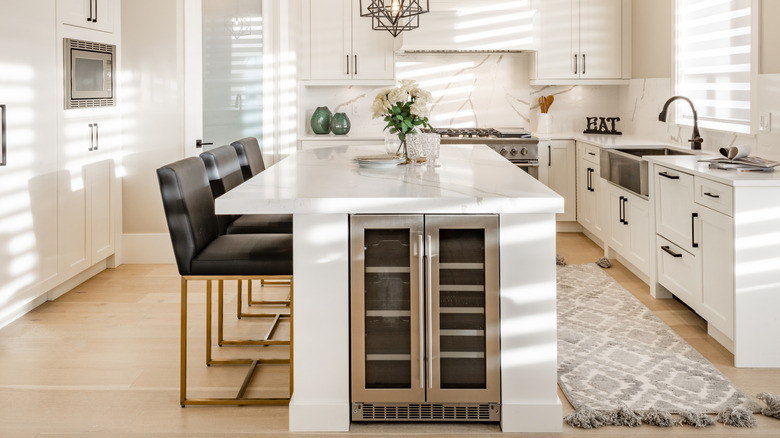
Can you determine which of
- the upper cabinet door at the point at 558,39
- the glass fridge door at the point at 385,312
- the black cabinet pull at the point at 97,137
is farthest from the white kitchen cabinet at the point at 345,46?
the glass fridge door at the point at 385,312

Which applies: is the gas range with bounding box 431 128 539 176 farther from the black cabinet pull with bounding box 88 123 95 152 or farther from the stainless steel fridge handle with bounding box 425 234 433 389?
the stainless steel fridge handle with bounding box 425 234 433 389

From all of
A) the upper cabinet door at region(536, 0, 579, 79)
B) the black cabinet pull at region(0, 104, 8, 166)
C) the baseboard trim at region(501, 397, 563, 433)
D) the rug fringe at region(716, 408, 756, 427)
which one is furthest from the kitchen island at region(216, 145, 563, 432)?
the upper cabinet door at region(536, 0, 579, 79)

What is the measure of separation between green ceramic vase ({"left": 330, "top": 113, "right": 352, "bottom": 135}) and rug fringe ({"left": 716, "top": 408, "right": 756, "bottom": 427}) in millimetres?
4503

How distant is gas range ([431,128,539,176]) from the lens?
20.2 feet

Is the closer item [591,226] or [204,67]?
[204,67]

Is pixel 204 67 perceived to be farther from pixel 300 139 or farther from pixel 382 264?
pixel 382 264

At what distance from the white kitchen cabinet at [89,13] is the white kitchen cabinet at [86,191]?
59cm

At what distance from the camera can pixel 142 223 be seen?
18.2 ft

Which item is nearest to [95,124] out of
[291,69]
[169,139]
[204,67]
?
[169,139]

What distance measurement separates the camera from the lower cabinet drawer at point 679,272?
12.4 feet

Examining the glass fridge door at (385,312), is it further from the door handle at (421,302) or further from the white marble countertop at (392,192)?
the white marble countertop at (392,192)

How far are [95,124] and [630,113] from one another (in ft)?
14.7

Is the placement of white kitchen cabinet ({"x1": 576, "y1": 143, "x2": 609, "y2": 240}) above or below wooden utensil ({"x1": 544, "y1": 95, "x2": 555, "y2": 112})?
below

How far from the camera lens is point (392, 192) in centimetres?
267
